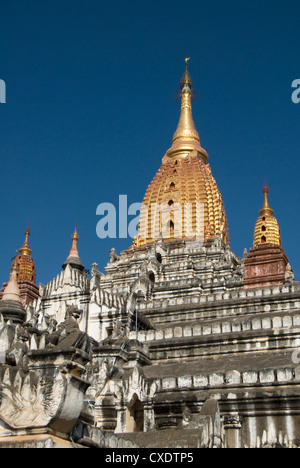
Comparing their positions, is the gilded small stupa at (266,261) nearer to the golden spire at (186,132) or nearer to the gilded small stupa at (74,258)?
the gilded small stupa at (74,258)

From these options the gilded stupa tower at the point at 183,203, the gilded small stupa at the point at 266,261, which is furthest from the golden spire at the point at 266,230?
the gilded stupa tower at the point at 183,203

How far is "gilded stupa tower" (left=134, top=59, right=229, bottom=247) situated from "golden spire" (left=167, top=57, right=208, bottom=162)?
10 cm

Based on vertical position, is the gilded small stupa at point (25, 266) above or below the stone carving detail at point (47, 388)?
above

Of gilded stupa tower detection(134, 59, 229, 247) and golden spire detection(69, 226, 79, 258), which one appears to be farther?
gilded stupa tower detection(134, 59, 229, 247)

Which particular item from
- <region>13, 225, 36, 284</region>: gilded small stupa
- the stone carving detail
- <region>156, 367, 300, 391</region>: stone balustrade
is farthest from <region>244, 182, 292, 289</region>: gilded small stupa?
the stone carving detail

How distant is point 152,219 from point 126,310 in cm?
2101

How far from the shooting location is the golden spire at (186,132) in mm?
57625

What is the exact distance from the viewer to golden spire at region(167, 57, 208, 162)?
57.6 m

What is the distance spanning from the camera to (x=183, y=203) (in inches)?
1994

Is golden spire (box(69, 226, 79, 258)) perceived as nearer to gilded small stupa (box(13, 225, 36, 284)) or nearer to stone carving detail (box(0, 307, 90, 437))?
gilded small stupa (box(13, 225, 36, 284))

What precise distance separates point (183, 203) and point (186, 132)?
11.8m

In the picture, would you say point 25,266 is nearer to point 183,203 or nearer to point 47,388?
point 183,203

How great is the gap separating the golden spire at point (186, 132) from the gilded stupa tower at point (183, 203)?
0.10 m
